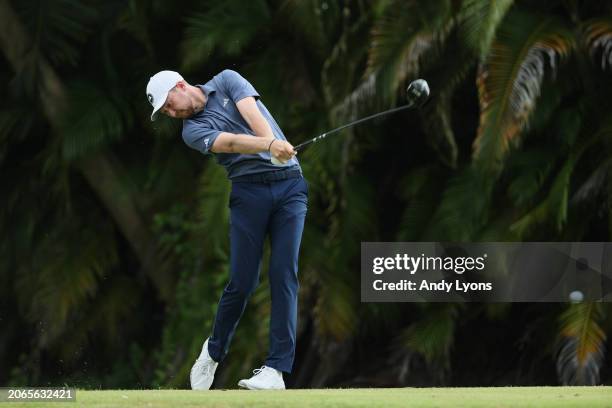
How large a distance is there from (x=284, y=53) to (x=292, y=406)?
25.5ft

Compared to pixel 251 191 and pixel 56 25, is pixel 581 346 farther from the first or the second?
pixel 56 25

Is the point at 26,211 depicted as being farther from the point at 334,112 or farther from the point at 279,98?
the point at 334,112

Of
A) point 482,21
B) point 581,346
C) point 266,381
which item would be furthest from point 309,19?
point 266,381

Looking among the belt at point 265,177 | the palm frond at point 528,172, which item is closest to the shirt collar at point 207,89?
the belt at point 265,177

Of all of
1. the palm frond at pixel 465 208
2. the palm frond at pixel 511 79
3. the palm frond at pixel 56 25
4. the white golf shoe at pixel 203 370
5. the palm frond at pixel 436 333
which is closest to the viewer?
the white golf shoe at pixel 203 370

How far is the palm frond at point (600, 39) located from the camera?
1169 cm

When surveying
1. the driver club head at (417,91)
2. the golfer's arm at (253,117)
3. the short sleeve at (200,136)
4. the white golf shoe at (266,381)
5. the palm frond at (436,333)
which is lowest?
the palm frond at (436,333)

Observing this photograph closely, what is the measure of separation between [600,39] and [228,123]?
16.9 ft

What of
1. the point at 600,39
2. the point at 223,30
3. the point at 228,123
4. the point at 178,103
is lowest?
the point at 228,123

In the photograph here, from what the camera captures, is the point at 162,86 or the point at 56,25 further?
the point at 56,25

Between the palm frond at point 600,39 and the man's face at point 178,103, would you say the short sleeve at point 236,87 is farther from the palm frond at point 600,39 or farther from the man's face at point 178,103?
the palm frond at point 600,39

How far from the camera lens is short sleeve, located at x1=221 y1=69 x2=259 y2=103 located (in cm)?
757

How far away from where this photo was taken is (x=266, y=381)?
7.64 meters

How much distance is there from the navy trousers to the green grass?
0.43 meters
